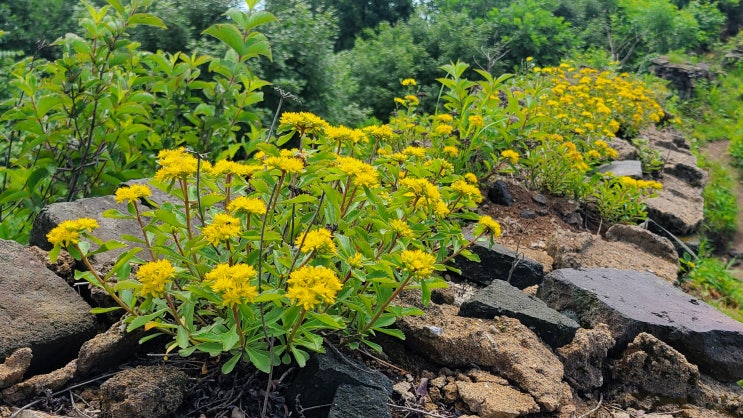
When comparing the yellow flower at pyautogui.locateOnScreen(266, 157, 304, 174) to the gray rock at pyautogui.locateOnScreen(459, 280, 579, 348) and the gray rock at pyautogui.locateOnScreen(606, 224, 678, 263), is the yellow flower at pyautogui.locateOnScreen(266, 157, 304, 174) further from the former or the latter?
the gray rock at pyautogui.locateOnScreen(606, 224, 678, 263)

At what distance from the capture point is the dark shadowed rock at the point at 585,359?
227 cm

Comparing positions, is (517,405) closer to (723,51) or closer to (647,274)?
(647,274)

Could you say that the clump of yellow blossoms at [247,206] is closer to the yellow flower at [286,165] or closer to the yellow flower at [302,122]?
the yellow flower at [286,165]

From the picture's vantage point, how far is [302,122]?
77.5 inches

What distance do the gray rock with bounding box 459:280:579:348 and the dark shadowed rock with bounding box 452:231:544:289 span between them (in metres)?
0.43

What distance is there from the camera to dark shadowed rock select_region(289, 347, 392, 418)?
169cm

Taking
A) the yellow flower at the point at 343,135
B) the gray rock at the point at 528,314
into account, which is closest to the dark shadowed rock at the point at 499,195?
the gray rock at the point at 528,314

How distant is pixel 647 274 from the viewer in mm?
3182

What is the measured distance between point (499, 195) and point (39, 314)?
3090 mm

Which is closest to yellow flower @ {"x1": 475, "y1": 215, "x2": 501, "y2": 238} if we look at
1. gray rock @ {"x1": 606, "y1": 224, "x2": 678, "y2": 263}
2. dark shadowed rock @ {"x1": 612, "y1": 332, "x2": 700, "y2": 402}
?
dark shadowed rock @ {"x1": 612, "y1": 332, "x2": 700, "y2": 402}

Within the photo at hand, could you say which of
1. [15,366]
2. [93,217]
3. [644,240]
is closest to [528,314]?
[15,366]

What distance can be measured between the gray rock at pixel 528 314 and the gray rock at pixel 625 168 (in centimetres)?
282

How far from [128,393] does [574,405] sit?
158 centimetres

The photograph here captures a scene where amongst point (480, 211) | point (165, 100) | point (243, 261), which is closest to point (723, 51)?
point (480, 211)
